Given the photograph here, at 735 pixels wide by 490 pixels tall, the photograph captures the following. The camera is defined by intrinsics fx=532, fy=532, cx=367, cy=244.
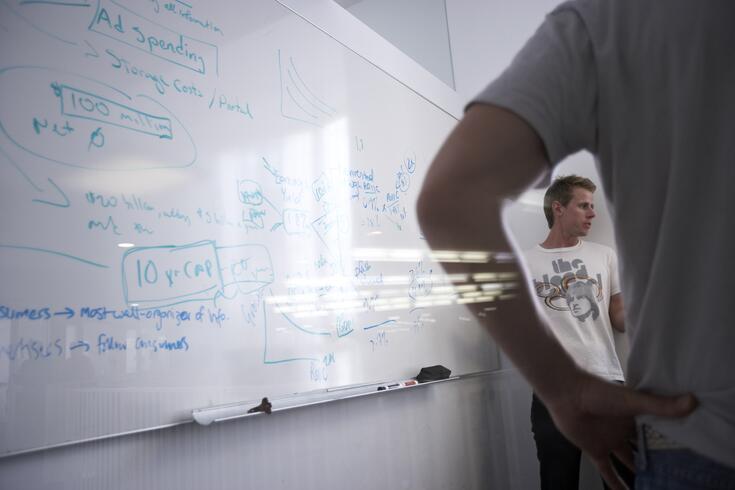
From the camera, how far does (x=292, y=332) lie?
52.3 inches

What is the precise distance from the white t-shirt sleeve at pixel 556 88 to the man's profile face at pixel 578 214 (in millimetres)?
2064

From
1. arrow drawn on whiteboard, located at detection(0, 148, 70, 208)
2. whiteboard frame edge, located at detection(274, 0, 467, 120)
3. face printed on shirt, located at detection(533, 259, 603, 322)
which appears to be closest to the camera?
arrow drawn on whiteboard, located at detection(0, 148, 70, 208)

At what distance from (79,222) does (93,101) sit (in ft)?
0.75

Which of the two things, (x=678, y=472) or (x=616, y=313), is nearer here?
(x=678, y=472)

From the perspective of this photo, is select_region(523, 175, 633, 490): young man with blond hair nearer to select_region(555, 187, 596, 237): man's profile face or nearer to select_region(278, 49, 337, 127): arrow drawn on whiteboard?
select_region(555, 187, 596, 237): man's profile face

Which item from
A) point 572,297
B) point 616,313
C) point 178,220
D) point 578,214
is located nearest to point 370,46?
point 178,220

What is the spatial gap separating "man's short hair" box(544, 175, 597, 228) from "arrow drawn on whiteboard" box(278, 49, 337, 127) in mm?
1335

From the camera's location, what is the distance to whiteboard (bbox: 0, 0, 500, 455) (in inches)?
34.0

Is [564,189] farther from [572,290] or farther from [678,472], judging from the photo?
[678,472]

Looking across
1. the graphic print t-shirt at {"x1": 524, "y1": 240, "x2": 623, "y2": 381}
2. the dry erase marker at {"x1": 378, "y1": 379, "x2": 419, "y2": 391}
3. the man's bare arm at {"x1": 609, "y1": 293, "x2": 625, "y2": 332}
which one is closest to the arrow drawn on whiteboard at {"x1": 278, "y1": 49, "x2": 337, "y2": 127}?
the dry erase marker at {"x1": 378, "y1": 379, "x2": 419, "y2": 391}

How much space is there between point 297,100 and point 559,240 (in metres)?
1.43

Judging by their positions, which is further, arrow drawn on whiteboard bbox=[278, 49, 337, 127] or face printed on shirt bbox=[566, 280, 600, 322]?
face printed on shirt bbox=[566, 280, 600, 322]

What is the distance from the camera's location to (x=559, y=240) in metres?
2.37

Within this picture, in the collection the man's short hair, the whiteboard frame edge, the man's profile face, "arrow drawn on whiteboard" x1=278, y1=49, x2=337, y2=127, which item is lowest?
the man's profile face
